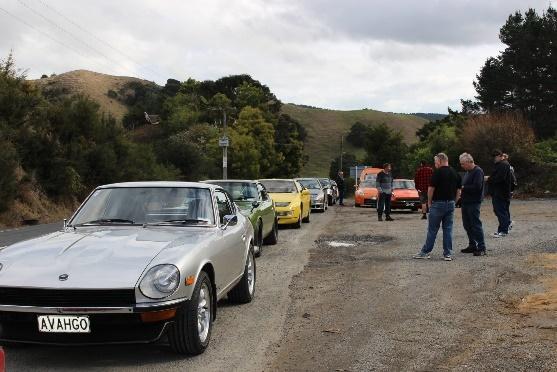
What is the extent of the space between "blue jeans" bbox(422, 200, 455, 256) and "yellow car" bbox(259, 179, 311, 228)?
21.8 ft

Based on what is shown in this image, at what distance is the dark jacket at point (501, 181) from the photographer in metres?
13.3

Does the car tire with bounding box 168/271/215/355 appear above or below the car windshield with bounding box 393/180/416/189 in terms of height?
below

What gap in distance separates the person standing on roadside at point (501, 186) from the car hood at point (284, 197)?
18.6 feet

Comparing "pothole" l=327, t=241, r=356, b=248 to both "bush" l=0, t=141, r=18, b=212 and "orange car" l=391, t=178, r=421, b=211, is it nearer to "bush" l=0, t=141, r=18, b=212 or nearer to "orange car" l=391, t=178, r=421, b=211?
"bush" l=0, t=141, r=18, b=212

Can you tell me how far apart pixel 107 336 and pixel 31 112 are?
67.5ft

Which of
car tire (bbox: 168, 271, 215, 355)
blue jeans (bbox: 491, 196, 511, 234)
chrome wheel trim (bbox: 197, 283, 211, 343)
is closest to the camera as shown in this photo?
car tire (bbox: 168, 271, 215, 355)

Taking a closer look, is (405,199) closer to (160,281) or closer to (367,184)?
(367,184)

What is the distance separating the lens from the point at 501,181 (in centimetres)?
1339

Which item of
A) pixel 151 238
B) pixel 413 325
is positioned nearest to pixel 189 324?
pixel 151 238

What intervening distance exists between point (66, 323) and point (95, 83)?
412 ft

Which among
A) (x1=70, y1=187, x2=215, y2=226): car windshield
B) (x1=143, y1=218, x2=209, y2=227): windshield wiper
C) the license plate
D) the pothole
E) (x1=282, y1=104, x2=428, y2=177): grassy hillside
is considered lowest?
the pothole

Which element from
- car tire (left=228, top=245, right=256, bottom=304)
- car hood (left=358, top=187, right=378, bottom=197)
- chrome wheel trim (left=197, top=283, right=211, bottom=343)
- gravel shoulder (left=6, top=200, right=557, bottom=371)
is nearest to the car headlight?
chrome wheel trim (left=197, top=283, right=211, bottom=343)

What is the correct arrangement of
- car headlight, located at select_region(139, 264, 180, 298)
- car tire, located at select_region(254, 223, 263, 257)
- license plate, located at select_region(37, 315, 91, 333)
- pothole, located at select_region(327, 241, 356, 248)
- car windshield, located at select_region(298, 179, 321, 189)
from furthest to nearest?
car windshield, located at select_region(298, 179, 321, 189), pothole, located at select_region(327, 241, 356, 248), car tire, located at select_region(254, 223, 263, 257), car headlight, located at select_region(139, 264, 180, 298), license plate, located at select_region(37, 315, 91, 333)

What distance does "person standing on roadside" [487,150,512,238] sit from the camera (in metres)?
13.3
